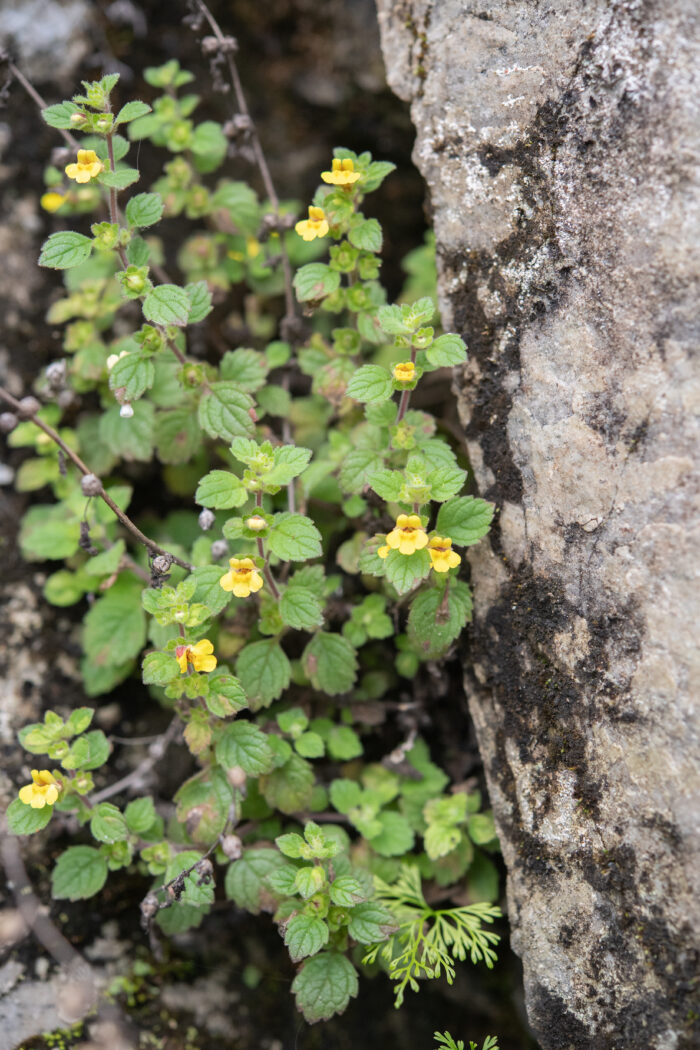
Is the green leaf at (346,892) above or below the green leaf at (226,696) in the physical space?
below

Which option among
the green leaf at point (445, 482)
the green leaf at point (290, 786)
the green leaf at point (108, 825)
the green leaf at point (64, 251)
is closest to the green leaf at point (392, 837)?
the green leaf at point (290, 786)

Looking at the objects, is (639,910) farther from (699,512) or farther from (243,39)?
(243,39)

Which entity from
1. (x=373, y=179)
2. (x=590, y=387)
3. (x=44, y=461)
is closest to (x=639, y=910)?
(x=590, y=387)

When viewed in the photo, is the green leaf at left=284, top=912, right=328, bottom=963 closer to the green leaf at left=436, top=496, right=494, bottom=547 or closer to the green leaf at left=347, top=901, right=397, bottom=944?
the green leaf at left=347, top=901, right=397, bottom=944

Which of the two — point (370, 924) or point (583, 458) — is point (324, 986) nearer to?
point (370, 924)

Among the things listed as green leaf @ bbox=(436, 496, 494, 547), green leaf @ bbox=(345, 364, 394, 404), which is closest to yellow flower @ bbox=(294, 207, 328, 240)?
green leaf @ bbox=(345, 364, 394, 404)

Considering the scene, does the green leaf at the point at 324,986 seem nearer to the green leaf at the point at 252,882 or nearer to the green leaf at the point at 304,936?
the green leaf at the point at 304,936

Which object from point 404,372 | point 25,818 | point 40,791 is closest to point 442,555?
point 404,372
